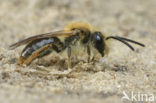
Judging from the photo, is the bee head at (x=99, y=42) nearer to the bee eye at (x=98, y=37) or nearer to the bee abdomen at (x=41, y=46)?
the bee eye at (x=98, y=37)

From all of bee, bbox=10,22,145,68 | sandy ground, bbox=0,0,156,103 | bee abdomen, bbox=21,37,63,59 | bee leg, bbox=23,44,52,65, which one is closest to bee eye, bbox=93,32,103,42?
bee, bbox=10,22,145,68

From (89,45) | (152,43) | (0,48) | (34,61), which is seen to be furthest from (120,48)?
(0,48)

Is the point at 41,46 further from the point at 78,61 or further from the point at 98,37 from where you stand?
the point at 98,37

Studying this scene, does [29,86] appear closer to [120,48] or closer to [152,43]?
[120,48]

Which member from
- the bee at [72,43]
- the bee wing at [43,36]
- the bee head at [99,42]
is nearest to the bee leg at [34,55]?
the bee at [72,43]

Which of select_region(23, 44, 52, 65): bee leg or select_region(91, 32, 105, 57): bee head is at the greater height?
select_region(91, 32, 105, 57): bee head

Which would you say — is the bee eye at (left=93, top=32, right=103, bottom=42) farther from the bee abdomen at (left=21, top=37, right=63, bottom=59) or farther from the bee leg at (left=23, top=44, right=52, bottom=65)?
the bee leg at (left=23, top=44, right=52, bottom=65)

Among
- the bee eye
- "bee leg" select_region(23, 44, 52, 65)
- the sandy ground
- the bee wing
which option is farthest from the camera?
the bee eye

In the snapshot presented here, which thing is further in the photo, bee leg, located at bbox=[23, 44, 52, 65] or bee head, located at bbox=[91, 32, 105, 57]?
bee head, located at bbox=[91, 32, 105, 57]
